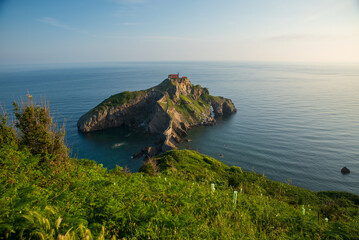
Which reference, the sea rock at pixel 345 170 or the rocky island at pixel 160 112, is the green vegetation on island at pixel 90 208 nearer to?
the rocky island at pixel 160 112

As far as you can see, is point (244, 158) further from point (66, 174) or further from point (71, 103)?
point (71, 103)

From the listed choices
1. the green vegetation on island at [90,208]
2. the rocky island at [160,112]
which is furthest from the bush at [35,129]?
the rocky island at [160,112]

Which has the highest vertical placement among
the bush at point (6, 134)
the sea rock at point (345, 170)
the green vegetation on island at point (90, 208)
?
the bush at point (6, 134)

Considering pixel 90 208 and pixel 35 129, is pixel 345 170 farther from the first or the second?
pixel 35 129

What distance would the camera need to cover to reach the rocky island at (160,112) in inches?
2992

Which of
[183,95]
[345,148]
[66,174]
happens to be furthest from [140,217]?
[183,95]

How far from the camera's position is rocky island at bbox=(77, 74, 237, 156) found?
76000 millimetres

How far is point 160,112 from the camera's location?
79.8m

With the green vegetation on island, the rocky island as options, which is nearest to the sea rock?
the rocky island

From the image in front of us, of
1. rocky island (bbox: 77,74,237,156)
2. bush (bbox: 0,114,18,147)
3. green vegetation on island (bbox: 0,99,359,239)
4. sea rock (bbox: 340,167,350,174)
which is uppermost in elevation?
bush (bbox: 0,114,18,147)

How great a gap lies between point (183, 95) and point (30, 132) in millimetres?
97054

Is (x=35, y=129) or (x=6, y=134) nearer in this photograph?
(x=6, y=134)

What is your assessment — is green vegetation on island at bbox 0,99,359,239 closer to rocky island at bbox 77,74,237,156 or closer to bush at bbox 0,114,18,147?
bush at bbox 0,114,18,147

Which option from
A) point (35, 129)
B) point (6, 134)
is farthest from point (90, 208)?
point (6, 134)
